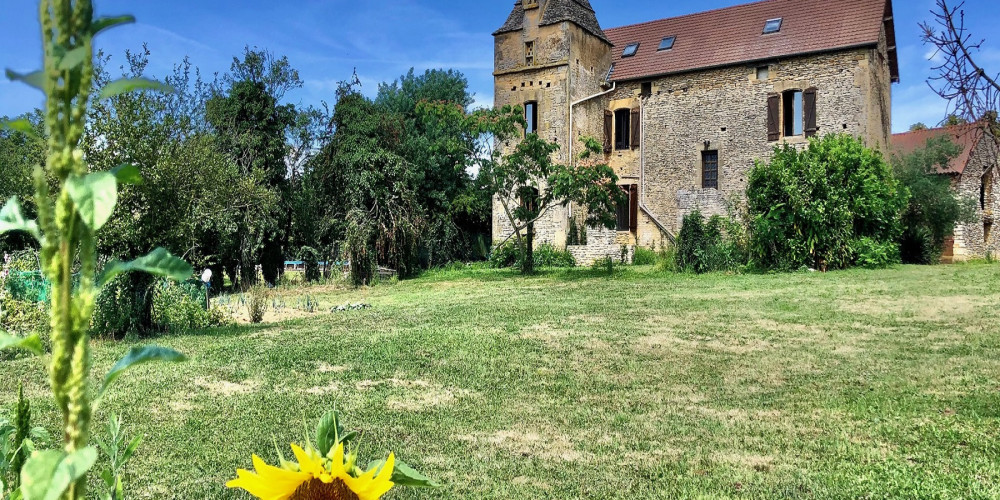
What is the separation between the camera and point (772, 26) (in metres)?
23.6

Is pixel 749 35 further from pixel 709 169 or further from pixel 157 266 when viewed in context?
pixel 157 266

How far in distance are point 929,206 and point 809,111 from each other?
4810 mm

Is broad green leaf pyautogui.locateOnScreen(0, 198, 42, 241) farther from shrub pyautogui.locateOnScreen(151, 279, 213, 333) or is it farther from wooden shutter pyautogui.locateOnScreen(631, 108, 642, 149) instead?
wooden shutter pyautogui.locateOnScreen(631, 108, 642, 149)

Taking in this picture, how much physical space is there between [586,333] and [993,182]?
24656 mm

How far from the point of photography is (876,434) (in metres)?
4.91

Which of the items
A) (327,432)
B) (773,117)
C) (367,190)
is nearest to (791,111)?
(773,117)

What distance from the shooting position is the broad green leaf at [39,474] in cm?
59

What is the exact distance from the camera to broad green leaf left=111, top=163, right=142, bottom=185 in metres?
0.62

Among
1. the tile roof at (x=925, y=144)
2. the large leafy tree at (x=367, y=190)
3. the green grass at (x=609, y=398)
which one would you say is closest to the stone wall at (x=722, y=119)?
the tile roof at (x=925, y=144)

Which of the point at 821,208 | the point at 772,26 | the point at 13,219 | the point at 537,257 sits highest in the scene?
the point at 772,26

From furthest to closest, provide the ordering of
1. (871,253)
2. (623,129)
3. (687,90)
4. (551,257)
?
(623,129), (551,257), (687,90), (871,253)

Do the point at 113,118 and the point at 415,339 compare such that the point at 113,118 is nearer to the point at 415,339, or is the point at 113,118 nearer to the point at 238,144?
the point at 415,339

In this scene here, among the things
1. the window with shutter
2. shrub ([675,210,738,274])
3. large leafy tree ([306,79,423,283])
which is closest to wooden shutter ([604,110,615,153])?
the window with shutter

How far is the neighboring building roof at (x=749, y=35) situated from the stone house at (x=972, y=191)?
337 centimetres
